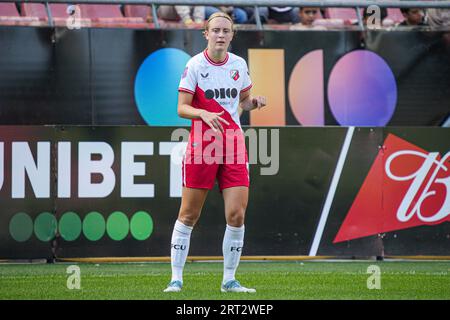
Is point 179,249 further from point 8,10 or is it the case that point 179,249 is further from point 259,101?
point 8,10

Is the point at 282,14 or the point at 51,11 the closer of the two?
the point at 51,11

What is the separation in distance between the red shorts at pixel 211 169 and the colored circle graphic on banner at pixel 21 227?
3.83 metres

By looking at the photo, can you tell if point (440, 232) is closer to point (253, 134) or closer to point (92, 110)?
point (253, 134)

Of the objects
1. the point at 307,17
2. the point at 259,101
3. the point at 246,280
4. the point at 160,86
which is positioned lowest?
the point at 246,280

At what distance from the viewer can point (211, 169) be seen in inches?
336

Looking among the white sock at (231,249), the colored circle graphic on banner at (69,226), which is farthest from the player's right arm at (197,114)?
the colored circle graphic on banner at (69,226)

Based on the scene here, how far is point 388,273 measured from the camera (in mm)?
10461

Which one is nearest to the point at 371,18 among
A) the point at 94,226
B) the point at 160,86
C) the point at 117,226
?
the point at 160,86

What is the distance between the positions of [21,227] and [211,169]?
4.06 metres

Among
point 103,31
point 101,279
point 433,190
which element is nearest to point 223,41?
point 101,279

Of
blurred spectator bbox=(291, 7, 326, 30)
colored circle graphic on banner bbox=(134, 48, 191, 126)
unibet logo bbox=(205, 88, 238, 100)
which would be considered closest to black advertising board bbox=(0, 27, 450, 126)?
colored circle graphic on banner bbox=(134, 48, 191, 126)

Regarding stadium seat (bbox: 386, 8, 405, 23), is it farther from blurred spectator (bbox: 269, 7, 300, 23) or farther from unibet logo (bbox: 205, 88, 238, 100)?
unibet logo (bbox: 205, 88, 238, 100)

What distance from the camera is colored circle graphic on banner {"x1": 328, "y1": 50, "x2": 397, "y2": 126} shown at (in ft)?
41.4

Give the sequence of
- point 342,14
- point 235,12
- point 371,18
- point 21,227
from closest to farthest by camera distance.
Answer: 1. point 21,227
2. point 371,18
3. point 235,12
4. point 342,14
